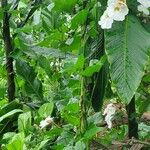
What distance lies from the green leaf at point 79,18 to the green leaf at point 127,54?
0.14 m

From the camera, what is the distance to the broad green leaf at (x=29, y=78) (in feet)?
5.95

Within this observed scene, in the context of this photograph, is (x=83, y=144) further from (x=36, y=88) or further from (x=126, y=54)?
(x=36, y=88)

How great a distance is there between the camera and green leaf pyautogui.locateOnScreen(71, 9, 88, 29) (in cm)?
115

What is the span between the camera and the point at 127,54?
3.25 ft

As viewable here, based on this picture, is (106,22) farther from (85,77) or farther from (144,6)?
(85,77)

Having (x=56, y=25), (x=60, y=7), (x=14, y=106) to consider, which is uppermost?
(x=60, y=7)

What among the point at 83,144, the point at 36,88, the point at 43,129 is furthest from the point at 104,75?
the point at 36,88

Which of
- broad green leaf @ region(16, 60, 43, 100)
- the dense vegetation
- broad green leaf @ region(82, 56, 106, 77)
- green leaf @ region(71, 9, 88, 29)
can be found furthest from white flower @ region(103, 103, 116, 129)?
broad green leaf @ region(16, 60, 43, 100)

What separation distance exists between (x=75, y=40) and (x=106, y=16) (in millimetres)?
254

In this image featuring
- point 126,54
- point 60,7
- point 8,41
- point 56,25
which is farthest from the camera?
point 8,41

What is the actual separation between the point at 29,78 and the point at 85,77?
1.99 feet

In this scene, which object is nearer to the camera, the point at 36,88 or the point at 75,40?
the point at 75,40

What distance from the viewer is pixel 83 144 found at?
1.20m

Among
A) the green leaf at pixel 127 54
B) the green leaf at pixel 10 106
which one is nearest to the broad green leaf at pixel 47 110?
the green leaf at pixel 10 106
